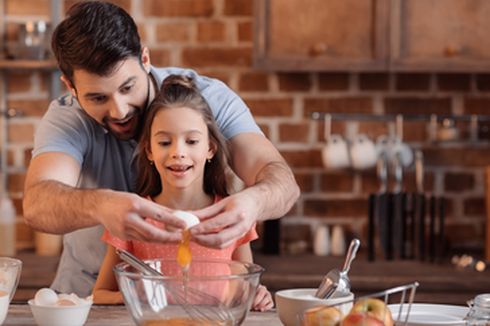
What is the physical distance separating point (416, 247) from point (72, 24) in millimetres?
1693

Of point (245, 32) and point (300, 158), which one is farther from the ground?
point (245, 32)

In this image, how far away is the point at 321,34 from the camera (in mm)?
3268

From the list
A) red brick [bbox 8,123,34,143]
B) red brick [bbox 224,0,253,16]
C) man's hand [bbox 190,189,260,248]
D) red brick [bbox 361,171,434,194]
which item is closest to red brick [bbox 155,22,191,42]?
red brick [bbox 224,0,253,16]

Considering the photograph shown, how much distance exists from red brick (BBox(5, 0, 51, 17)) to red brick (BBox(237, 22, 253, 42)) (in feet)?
2.42

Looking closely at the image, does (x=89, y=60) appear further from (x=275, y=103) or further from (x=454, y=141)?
(x=454, y=141)

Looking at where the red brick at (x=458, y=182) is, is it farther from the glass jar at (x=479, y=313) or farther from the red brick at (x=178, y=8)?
the glass jar at (x=479, y=313)

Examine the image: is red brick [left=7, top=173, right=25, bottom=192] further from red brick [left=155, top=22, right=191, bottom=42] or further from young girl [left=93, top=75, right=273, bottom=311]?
young girl [left=93, top=75, right=273, bottom=311]

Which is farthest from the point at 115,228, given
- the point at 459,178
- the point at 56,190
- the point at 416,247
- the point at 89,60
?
the point at 459,178

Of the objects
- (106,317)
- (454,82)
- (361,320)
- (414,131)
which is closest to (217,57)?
(414,131)

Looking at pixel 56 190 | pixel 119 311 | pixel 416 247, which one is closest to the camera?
pixel 119 311

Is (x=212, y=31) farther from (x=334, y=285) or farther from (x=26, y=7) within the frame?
(x=334, y=285)

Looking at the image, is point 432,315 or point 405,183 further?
point 405,183

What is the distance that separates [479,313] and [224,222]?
0.48 m

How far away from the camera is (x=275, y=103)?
3.53 m
